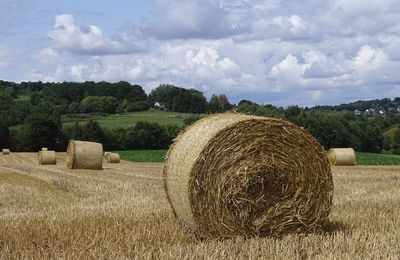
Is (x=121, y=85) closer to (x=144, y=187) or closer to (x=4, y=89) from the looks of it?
(x=4, y=89)

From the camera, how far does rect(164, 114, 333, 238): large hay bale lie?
7020mm

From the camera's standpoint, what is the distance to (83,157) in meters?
22.2

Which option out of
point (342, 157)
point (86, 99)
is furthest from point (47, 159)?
point (86, 99)

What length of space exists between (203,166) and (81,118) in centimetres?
7179

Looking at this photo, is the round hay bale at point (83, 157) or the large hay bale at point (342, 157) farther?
the large hay bale at point (342, 157)

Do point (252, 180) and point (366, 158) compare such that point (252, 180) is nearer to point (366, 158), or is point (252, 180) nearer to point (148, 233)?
point (148, 233)

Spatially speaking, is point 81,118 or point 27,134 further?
point 81,118

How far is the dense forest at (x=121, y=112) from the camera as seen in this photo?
202ft

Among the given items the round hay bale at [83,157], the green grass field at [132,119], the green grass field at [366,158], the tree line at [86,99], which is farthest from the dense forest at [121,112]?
the round hay bale at [83,157]

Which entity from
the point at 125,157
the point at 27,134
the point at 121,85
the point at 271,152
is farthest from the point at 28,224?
the point at 121,85

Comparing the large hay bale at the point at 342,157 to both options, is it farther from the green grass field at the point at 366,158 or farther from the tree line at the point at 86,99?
the tree line at the point at 86,99

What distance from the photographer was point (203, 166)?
23.2 ft

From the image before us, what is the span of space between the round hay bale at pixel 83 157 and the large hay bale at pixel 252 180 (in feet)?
49.6

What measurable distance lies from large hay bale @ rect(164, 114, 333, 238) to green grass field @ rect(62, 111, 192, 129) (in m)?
57.3
